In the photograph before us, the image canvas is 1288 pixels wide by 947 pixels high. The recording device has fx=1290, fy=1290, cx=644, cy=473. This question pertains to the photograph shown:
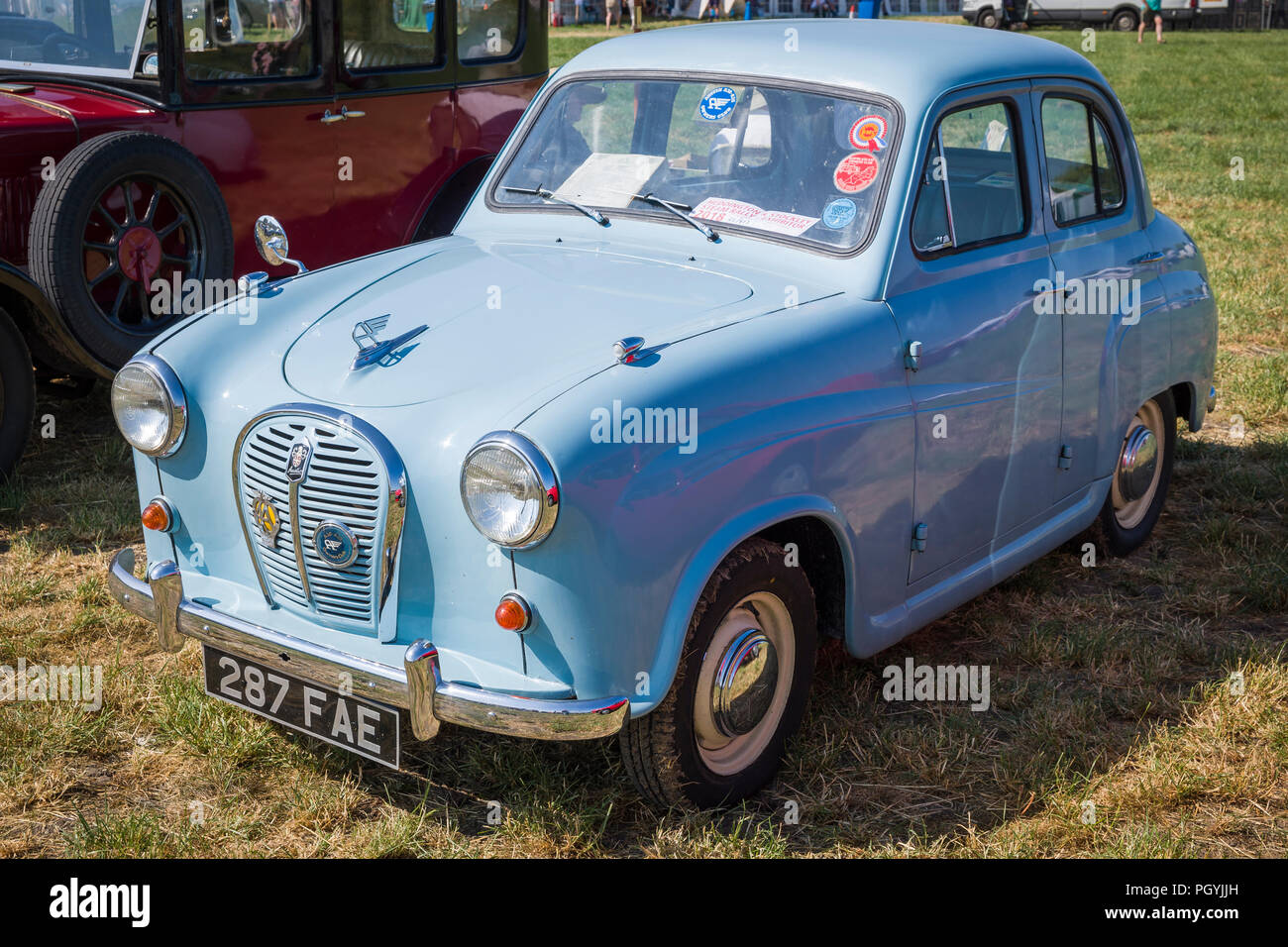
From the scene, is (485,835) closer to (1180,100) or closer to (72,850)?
(72,850)

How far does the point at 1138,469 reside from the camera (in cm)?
460

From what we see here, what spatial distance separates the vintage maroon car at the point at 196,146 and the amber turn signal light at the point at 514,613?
2922mm

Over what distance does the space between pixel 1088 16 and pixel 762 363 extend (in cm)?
3357

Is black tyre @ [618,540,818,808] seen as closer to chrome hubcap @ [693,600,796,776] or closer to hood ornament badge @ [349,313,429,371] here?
chrome hubcap @ [693,600,796,776]

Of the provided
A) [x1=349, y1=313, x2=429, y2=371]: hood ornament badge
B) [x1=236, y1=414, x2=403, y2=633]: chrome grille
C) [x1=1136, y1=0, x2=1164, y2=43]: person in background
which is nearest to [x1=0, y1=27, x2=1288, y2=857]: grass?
[x1=236, y1=414, x2=403, y2=633]: chrome grille

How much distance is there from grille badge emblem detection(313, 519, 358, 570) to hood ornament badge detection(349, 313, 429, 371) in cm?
39

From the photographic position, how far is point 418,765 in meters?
3.30

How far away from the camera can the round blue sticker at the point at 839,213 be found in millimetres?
3369

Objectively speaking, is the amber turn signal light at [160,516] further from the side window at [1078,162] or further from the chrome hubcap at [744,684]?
the side window at [1078,162]

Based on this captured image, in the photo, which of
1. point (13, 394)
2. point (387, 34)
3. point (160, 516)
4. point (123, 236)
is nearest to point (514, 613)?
point (160, 516)

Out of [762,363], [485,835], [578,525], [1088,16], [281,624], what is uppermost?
[1088,16]

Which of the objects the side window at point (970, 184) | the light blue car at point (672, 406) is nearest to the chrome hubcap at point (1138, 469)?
the light blue car at point (672, 406)

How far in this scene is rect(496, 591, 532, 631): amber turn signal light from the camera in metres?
2.64
